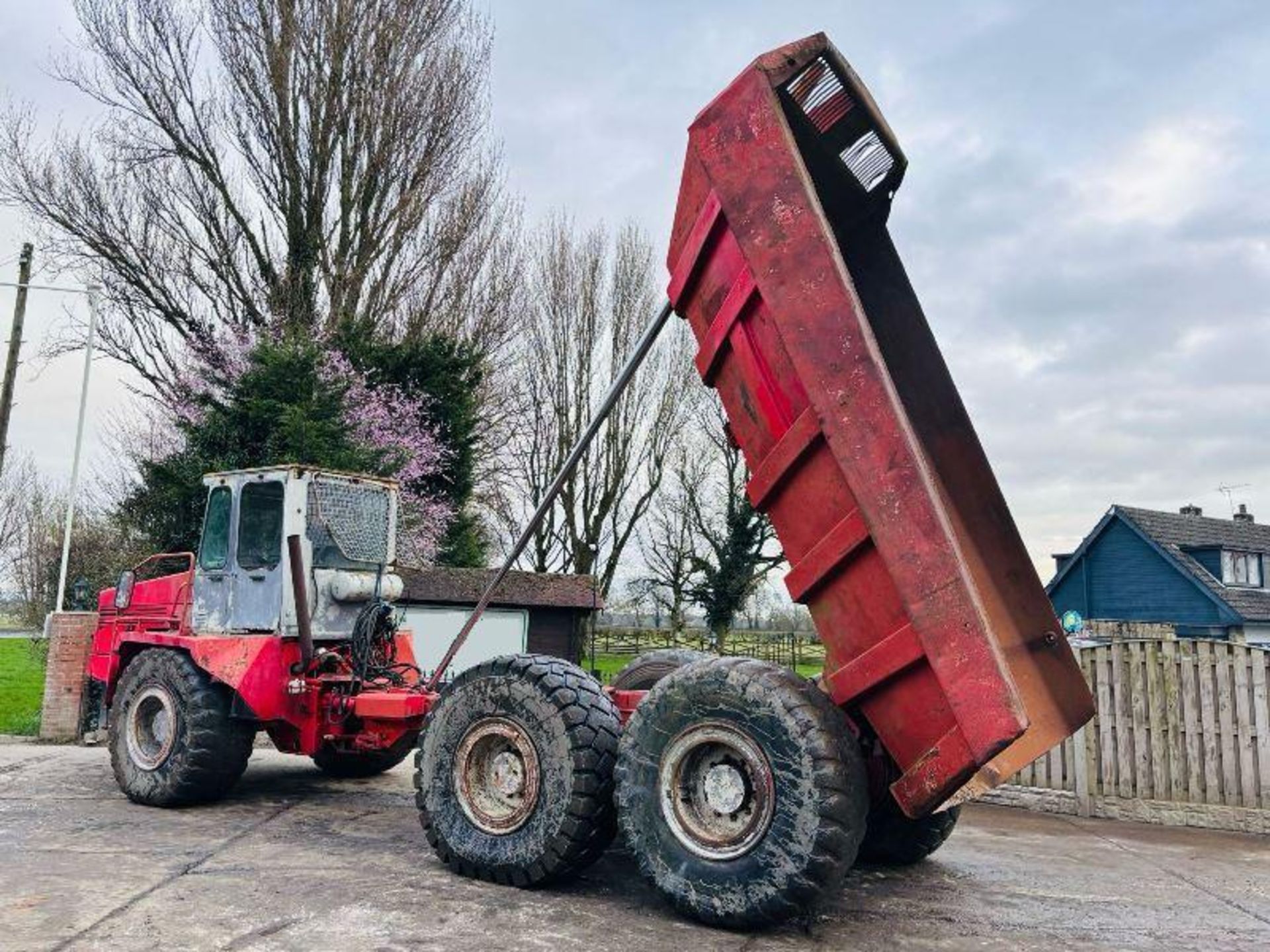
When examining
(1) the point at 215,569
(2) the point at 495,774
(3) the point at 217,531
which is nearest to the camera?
(2) the point at 495,774

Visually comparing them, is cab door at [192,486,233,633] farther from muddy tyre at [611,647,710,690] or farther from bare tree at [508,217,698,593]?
bare tree at [508,217,698,593]

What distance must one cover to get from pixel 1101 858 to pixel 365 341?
13.8m

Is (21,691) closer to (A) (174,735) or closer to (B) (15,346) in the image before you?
(B) (15,346)

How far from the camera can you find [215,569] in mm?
7273

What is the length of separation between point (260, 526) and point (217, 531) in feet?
1.62

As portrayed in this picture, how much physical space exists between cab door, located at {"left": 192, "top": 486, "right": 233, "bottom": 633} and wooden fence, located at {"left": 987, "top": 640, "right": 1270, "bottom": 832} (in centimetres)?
655

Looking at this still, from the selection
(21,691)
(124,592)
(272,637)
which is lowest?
(21,691)

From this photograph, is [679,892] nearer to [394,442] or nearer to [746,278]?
[746,278]

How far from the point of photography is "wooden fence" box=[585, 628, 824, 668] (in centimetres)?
3434

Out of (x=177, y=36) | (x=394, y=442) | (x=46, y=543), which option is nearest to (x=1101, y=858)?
(x=394, y=442)

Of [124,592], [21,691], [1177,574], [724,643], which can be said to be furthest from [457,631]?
[1177,574]

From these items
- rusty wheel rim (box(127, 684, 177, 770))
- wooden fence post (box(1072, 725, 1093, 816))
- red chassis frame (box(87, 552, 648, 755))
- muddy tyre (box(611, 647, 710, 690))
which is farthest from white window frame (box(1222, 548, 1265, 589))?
rusty wheel rim (box(127, 684, 177, 770))

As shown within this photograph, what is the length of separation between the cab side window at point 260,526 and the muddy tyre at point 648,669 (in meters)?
2.61

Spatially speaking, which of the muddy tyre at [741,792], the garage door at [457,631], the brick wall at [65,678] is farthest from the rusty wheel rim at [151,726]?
the garage door at [457,631]
